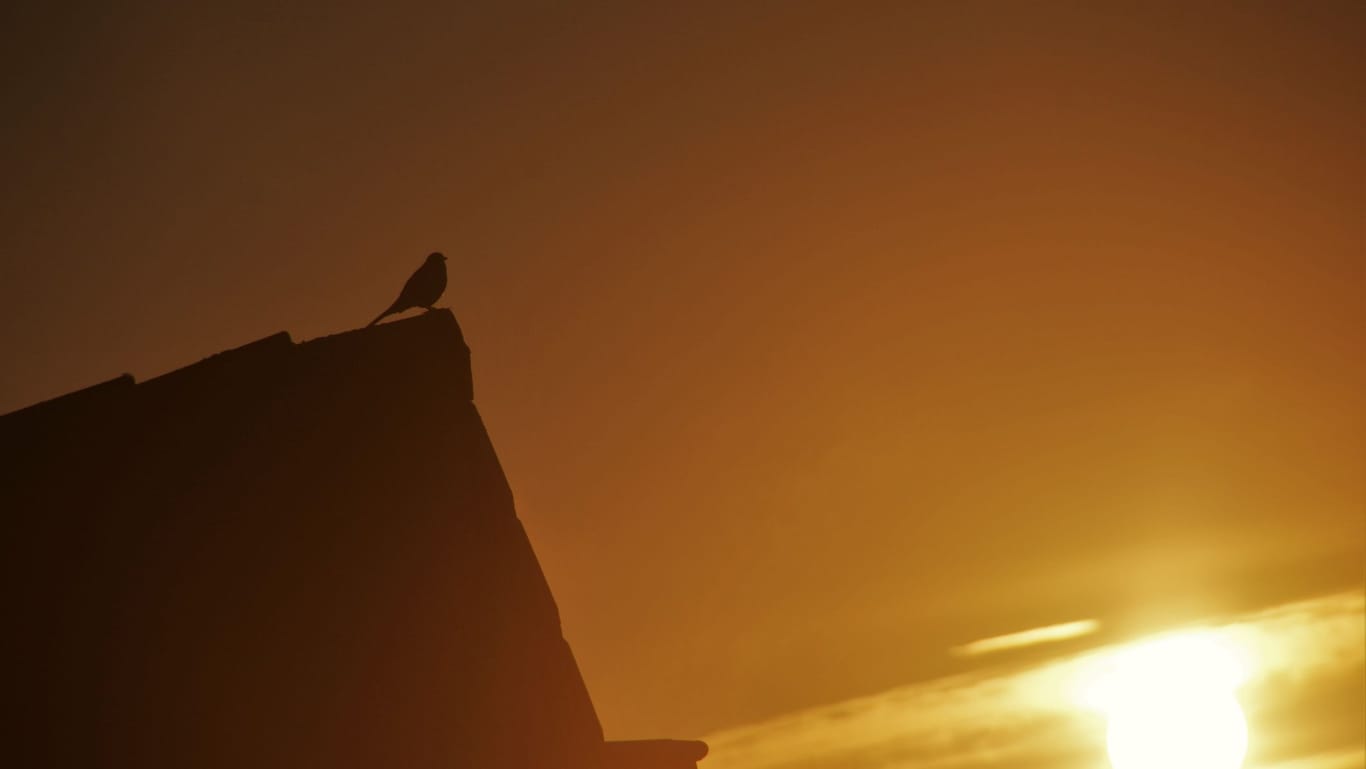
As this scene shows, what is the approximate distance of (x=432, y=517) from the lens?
10398mm

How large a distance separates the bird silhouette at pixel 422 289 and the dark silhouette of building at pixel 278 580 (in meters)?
0.52

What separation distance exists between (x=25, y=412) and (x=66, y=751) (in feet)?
7.10

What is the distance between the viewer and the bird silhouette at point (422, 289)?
36.7 ft

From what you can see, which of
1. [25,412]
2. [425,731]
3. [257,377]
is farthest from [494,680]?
[25,412]

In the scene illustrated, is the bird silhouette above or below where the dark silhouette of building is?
above

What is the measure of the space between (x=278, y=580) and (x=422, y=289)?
7.89 ft

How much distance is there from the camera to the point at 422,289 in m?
11.2

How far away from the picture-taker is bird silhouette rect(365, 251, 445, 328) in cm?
1119

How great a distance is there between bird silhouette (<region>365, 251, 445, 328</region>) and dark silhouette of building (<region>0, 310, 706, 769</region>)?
1.71ft

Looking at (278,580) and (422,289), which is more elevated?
(422,289)

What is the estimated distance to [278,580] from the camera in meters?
9.91

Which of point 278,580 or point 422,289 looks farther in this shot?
point 422,289

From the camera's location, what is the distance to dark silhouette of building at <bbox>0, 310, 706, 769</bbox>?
31.4 ft

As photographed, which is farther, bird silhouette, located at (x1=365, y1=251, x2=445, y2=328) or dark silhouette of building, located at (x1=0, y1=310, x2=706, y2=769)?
bird silhouette, located at (x1=365, y1=251, x2=445, y2=328)
